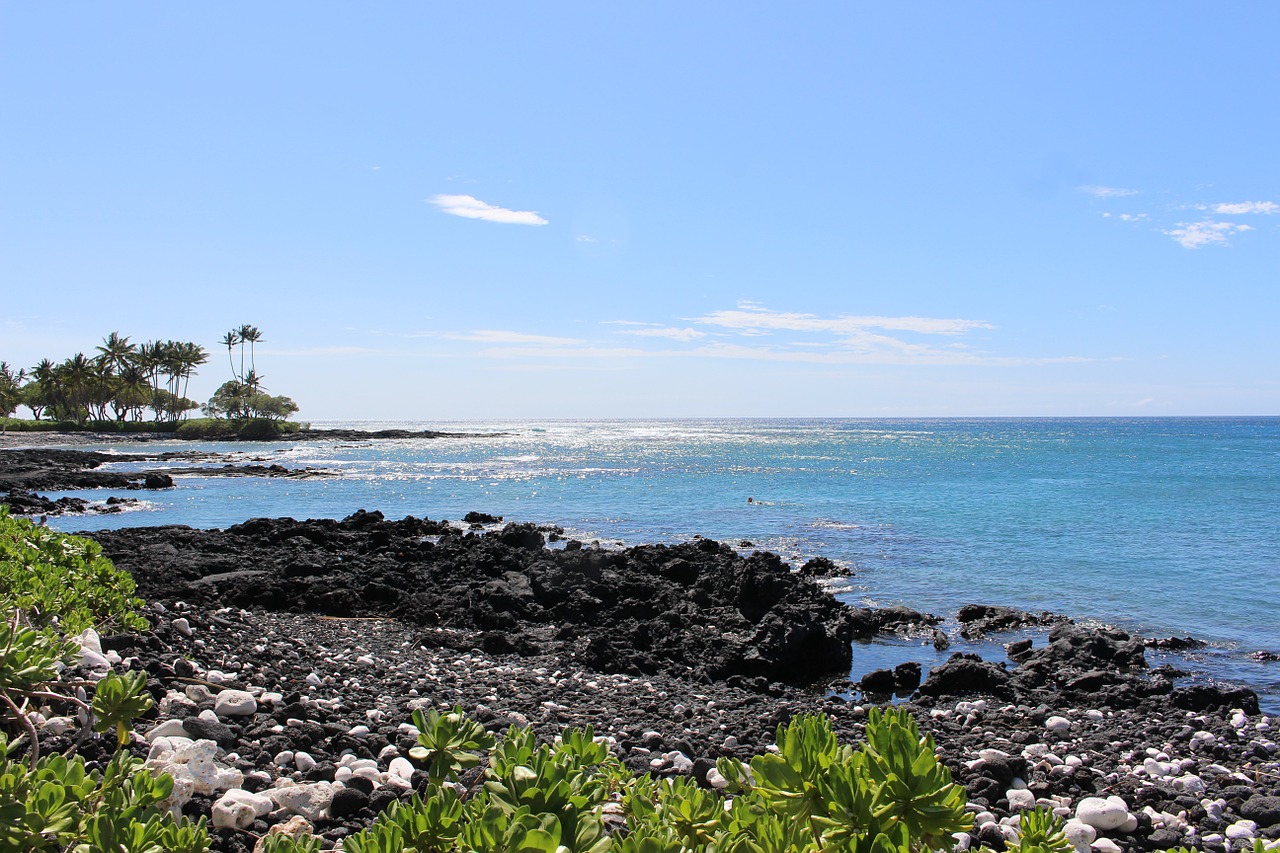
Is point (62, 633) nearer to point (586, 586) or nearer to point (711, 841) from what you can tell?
point (711, 841)

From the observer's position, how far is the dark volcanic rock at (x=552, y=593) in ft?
39.1

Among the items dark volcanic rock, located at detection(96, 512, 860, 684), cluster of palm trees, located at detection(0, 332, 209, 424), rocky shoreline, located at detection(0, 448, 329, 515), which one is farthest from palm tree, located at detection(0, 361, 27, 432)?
dark volcanic rock, located at detection(96, 512, 860, 684)

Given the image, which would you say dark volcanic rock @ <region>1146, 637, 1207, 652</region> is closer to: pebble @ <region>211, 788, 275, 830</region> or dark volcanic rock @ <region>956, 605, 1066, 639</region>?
dark volcanic rock @ <region>956, 605, 1066, 639</region>

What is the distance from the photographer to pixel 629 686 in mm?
10312

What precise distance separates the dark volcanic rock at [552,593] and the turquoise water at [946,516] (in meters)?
3.93

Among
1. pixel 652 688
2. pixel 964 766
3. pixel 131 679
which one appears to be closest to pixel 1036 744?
pixel 964 766

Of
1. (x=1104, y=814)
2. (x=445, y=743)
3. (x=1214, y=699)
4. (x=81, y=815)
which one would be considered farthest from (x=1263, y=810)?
(x=81, y=815)

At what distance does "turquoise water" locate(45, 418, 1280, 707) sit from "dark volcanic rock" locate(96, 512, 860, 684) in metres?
3.93

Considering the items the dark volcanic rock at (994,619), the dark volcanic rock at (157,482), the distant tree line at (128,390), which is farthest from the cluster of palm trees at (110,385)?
the dark volcanic rock at (994,619)

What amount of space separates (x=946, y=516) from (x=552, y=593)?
67.8 feet

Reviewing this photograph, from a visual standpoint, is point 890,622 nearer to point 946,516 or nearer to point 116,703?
point 116,703

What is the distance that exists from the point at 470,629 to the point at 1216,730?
1072cm

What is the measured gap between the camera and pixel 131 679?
13.5 ft

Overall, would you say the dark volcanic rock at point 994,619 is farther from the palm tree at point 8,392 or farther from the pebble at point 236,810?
the palm tree at point 8,392
